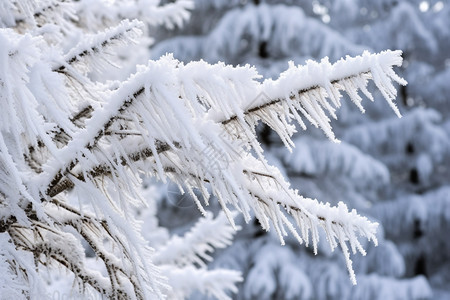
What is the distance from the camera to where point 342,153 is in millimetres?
6879

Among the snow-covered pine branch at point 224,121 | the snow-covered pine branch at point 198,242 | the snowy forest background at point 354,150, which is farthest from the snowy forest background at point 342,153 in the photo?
the snow-covered pine branch at point 224,121

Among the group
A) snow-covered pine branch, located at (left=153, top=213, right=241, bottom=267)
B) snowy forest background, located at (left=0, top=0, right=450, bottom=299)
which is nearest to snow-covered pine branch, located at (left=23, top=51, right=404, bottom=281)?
snow-covered pine branch, located at (left=153, top=213, right=241, bottom=267)

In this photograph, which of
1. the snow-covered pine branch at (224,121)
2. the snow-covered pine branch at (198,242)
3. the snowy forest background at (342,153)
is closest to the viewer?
the snow-covered pine branch at (224,121)

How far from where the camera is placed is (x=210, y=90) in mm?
1081

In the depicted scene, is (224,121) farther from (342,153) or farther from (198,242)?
(342,153)

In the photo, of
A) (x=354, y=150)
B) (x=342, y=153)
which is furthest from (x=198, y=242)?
(x=354, y=150)

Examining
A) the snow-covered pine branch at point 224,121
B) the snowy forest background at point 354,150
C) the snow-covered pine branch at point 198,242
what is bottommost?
the snowy forest background at point 354,150

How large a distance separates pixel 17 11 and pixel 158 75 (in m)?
1.39

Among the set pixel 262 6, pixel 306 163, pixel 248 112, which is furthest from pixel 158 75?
pixel 262 6

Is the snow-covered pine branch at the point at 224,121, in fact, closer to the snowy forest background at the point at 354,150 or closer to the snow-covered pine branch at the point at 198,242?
the snow-covered pine branch at the point at 198,242

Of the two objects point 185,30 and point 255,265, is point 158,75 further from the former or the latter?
point 185,30

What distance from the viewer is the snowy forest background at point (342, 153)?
6.66m

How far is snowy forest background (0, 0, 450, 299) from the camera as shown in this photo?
21.9 ft

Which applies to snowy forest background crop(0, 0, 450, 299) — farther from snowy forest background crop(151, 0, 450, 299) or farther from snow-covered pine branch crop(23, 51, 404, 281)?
snow-covered pine branch crop(23, 51, 404, 281)
